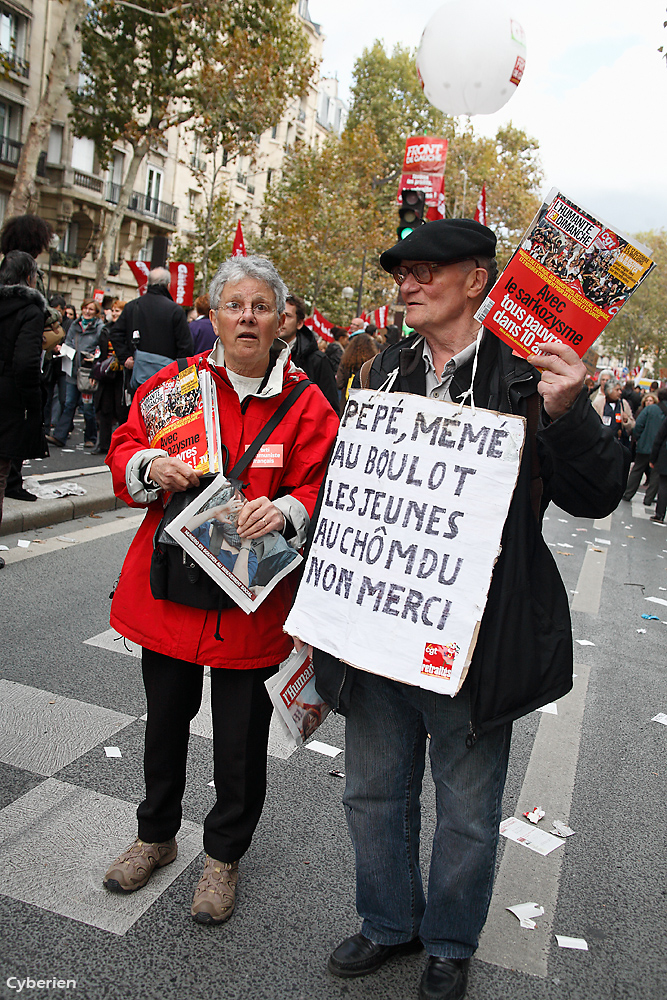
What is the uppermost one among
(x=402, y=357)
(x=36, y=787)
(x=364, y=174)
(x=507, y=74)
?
(x=364, y=174)

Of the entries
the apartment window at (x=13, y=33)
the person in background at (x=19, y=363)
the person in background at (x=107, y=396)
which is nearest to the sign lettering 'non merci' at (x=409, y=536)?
the person in background at (x=19, y=363)

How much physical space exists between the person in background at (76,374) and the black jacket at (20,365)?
5123 millimetres

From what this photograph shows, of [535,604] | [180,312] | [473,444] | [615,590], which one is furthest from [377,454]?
[180,312]

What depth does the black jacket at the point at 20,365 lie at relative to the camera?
5.43 meters

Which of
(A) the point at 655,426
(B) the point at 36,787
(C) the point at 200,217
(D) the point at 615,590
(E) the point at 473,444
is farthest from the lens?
(C) the point at 200,217

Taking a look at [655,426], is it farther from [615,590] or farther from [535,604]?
[535,604]

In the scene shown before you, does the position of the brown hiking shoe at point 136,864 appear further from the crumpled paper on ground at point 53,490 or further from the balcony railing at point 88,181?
the balcony railing at point 88,181

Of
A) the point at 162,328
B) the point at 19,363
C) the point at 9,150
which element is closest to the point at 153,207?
the point at 9,150

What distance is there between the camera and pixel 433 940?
2.22 m

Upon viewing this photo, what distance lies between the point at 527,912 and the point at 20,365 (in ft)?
14.6

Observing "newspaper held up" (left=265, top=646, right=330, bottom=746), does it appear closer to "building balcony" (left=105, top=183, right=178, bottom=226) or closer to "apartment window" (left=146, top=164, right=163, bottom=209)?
"building balcony" (left=105, top=183, right=178, bottom=226)

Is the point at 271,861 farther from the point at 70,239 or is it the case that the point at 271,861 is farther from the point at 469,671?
the point at 70,239

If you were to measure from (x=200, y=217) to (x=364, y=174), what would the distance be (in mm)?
7418

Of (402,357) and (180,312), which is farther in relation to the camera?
(180,312)
